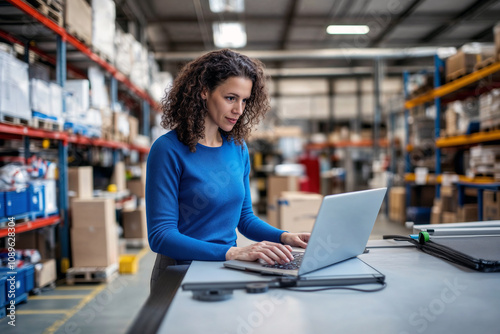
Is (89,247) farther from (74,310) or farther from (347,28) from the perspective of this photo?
(347,28)

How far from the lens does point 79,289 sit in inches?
151

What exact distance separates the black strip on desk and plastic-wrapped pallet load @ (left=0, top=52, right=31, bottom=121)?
238 cm

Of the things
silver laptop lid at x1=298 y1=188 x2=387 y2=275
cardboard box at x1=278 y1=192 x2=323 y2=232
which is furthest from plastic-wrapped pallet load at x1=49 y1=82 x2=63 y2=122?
A: silver laptop lid at x1=298 y1=188 x2=387 y2=275

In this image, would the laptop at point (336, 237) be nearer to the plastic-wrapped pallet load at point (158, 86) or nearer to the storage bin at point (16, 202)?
the storage bin at point (16, 202)

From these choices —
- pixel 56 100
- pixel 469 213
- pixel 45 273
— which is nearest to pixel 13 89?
pixel 56 100

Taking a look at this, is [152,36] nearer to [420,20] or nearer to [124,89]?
[124,89]

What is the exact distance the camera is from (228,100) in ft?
5.42

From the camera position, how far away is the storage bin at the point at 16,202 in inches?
120

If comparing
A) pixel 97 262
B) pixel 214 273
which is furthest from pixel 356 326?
pixel 97 262

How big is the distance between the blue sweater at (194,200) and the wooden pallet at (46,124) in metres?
2.39

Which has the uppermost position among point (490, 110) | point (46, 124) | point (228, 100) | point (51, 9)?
point (51, 9)

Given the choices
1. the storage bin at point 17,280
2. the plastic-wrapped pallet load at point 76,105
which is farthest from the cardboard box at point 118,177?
the storage bin at point 17,280

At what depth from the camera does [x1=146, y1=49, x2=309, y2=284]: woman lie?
1.46 metres

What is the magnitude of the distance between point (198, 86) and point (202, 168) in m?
0.37
